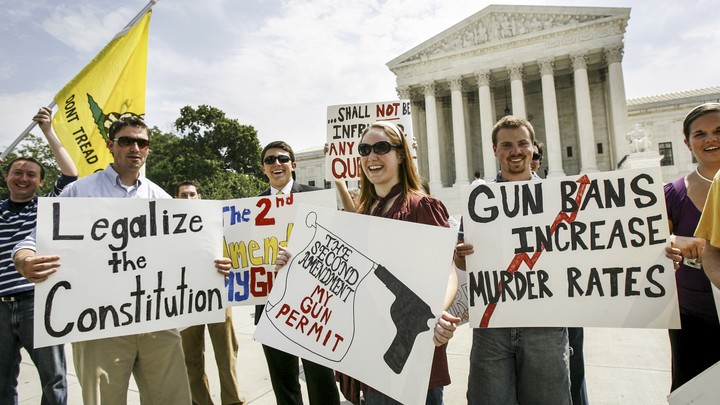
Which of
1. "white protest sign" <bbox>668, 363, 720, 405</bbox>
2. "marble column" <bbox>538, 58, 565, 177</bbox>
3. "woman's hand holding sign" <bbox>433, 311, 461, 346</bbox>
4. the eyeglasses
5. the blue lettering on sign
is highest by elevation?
"marble column" <bbox>538, 58, 565, 177</bbox>

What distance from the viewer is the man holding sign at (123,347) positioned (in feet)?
7.95

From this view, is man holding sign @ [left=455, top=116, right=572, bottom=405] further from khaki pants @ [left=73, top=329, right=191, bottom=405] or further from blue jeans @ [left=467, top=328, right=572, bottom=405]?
khaki pants @ [left=73, top=329, right=191, bottom=405]

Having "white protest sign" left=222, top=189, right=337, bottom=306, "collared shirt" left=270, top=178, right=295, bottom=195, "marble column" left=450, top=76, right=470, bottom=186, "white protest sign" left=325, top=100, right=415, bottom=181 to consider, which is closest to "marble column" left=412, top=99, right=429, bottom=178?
"marble column" left=450, top=76, right=470, bottom=186

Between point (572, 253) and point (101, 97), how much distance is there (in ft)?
16.0

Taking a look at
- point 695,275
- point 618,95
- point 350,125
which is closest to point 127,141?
point 350,125

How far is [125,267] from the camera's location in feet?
8.25

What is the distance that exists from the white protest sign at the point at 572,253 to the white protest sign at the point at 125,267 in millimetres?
1786

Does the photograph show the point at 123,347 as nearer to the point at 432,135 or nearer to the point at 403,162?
the point at 403,162

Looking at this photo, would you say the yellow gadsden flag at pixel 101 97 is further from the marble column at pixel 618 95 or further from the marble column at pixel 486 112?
the marble column at pixel 618 95

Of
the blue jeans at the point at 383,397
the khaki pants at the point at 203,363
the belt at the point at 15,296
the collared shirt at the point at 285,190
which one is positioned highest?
the collared shirt at the point at 285,190

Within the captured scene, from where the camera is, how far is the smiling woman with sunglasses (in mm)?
2121

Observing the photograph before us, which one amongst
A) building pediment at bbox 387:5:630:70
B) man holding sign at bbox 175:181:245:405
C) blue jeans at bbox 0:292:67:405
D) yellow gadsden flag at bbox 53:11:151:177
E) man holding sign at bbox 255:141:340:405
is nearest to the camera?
man holding sign at bbox 255:141:340:405

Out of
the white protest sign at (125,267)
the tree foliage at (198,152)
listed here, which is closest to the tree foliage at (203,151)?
the tree foliage at (198,152)

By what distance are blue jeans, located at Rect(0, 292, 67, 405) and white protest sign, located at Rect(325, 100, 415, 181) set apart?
9.89 ft
